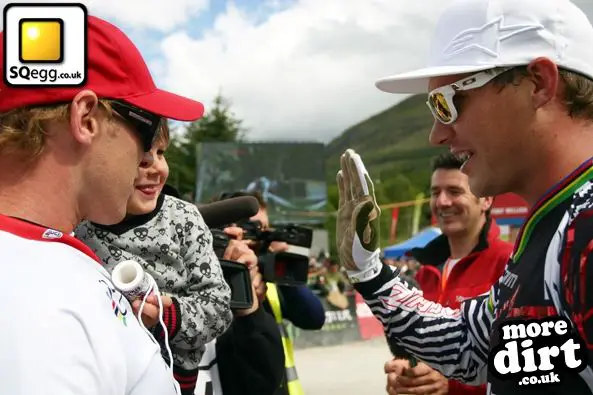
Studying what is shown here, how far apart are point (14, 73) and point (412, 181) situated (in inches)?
3952

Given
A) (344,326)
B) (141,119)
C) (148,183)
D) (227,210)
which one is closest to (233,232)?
(227,210)

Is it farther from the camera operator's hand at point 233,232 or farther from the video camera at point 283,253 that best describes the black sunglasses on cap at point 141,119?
the video camera at point 283,253

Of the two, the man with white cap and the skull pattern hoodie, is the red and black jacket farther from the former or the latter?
the man with white cap

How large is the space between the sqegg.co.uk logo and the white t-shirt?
34 centimetres

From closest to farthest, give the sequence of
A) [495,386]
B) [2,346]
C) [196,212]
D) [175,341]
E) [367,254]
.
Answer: [2,346] → [495,386] → [367,254] → [175,341] → [196,212]

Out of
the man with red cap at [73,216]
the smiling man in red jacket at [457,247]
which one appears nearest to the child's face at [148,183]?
the man with red cap at [73,216]

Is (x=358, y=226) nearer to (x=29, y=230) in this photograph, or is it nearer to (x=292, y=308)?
(x=29, y=230)

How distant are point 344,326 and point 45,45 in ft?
51.1

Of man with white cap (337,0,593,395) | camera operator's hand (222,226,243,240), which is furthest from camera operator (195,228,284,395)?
man with white cap (337,0,593,395)

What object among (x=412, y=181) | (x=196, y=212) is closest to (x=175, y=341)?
(x=196, y=212)

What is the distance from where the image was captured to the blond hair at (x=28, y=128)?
4.86 feet

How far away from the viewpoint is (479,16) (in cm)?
189

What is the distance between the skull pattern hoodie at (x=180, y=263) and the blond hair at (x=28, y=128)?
3.26ft

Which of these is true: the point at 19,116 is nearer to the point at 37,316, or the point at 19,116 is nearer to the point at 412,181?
the point at 37,316
